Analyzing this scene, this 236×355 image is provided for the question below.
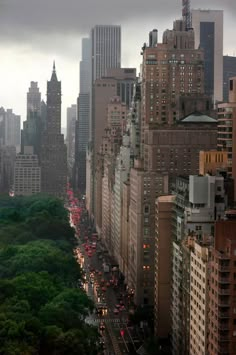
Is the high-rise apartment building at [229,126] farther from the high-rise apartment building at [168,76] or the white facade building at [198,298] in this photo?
the high-rise apartment building at [168,76]

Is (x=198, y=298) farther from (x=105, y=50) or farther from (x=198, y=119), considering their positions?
(x=105, y=50)

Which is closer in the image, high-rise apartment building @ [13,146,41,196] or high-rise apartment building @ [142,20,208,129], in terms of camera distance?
high-rise apartment building @ [142,20,208,129]

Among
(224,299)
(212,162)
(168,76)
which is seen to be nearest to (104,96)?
(168,76)

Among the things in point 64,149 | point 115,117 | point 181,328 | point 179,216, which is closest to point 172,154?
point 179,216

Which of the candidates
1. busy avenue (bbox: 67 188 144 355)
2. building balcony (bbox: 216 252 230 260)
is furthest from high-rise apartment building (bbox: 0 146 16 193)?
building balcony (bbox: 216 252 230 260)

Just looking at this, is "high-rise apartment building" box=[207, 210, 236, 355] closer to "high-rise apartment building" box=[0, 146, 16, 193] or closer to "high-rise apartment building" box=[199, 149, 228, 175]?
"high-rise apartment building" box=[199, 149, 228, 175]

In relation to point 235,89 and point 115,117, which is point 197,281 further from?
point 115,117

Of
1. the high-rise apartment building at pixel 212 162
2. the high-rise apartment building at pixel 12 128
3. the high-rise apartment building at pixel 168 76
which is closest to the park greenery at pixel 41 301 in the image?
the high-rise apartment building at pixel 212 162
